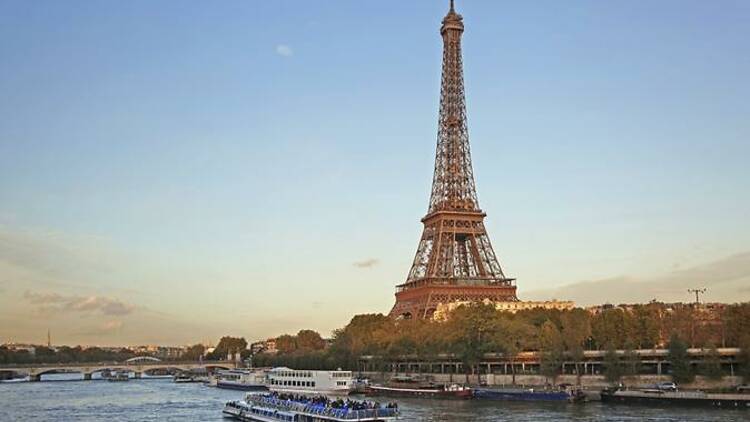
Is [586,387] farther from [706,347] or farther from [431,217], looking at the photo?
[431,217]

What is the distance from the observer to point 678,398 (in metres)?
61.1

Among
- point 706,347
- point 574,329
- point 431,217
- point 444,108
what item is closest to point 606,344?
point 574,329

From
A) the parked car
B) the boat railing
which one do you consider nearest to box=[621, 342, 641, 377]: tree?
the parked car

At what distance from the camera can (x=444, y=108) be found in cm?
11600

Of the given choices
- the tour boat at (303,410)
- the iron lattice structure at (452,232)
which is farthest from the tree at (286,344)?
the tour boat at (303,410)

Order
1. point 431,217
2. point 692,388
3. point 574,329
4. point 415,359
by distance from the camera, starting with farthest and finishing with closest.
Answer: point 431,217, point 415,359, point 574,329, point 692,388

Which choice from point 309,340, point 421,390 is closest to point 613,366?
point 421,390

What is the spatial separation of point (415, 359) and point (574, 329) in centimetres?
2549

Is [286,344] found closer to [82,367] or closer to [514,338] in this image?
[82,367]

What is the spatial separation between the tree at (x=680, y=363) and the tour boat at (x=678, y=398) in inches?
139

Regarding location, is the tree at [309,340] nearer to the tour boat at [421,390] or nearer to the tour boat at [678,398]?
the tour boat at [421,390]

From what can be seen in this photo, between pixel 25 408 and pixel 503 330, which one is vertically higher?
pixel 503 330

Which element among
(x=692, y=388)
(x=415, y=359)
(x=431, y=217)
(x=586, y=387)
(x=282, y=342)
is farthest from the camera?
(x=282, y=342)

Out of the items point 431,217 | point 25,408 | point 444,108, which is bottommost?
point 25,408
